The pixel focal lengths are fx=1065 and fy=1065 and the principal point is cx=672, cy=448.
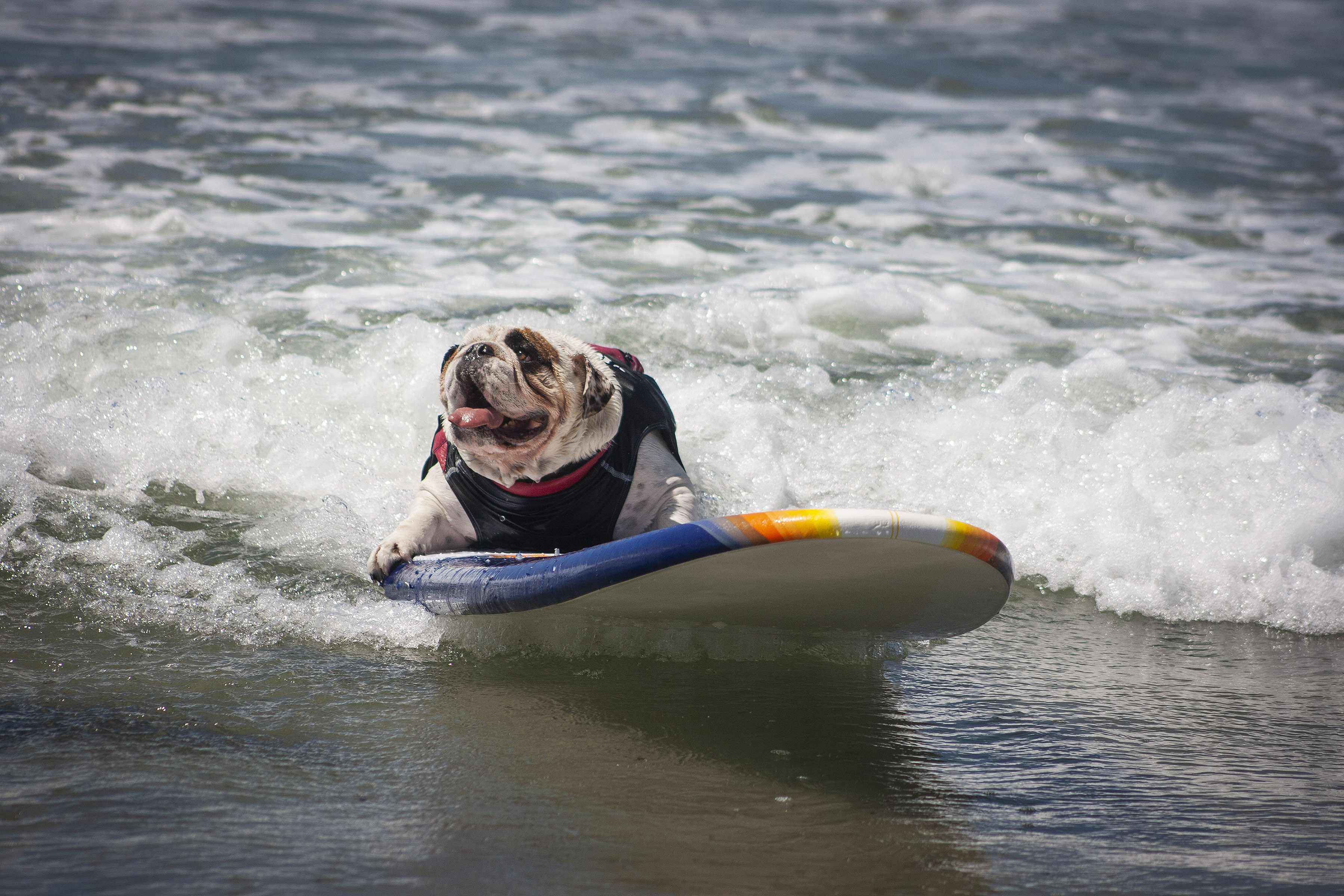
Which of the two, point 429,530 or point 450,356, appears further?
point 429,530

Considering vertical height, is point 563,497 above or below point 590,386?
below

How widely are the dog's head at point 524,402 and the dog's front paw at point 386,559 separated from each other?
1.16ft

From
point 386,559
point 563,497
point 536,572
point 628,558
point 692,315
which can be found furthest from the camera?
point 692,315

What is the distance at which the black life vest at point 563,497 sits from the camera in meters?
3.53

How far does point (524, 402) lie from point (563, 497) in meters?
0.38

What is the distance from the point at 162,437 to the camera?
484 centimetres

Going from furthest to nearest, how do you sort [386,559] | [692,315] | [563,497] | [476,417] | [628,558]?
[692,315]
[563,497]
[386,559]
[476,417]
[628,558]

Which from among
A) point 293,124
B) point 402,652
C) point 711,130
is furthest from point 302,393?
point 711,130

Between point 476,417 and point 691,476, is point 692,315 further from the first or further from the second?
point 476,417

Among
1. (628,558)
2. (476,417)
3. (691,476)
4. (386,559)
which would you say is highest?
(476,417)

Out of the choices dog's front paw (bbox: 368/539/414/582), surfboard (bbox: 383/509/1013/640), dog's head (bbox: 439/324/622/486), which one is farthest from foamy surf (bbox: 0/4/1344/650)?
dog's head (bbox: 439/324/622/486)

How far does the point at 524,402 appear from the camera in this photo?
10.9 feet

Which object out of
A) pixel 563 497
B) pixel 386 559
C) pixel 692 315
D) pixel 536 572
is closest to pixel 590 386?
pixel 563 497

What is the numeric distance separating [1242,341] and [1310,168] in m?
6.86
